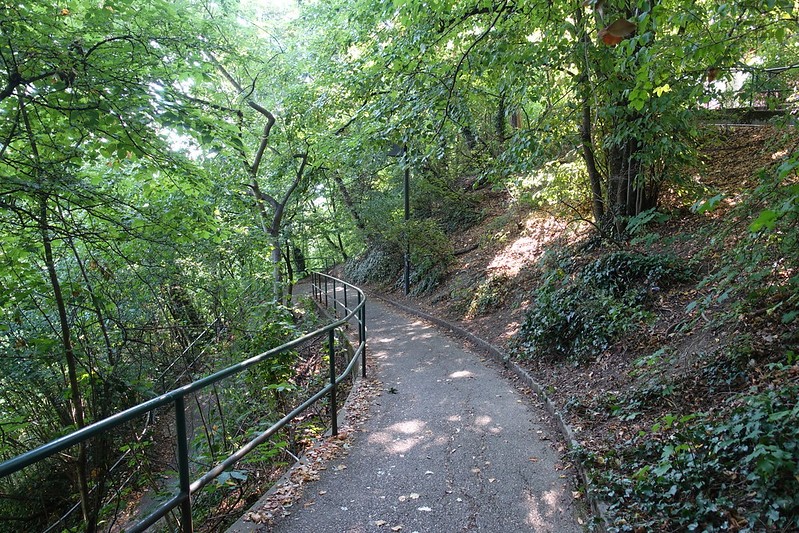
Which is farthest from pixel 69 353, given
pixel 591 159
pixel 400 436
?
pixel 591 159

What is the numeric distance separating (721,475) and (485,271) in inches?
409

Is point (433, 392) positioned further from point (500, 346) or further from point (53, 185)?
point (53, 185)

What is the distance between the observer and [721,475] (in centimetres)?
292

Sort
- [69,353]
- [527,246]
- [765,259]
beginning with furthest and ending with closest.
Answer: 1. [527,246]
2. [69,353]
3. [765,259]

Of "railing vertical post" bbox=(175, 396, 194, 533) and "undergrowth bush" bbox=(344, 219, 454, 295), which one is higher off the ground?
"undergrowth bush" bbox=(344, 219, 454, 295)

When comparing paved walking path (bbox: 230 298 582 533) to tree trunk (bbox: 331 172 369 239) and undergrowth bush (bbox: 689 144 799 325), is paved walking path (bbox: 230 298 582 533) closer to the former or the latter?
undergrowth bush (bbox: 689 144 799 325)

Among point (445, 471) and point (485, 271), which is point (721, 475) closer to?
point (445, 471)

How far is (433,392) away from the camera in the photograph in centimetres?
673

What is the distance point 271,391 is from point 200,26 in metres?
5.93

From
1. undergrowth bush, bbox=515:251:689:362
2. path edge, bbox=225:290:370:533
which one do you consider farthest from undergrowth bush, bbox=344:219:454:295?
path edge, bbox=225:290:370:533

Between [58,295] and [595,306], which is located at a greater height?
[58,295]

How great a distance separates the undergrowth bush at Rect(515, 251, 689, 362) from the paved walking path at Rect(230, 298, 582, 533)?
1062 mm

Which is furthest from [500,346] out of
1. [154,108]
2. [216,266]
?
[154,108]

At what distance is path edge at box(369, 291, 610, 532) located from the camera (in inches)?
128
